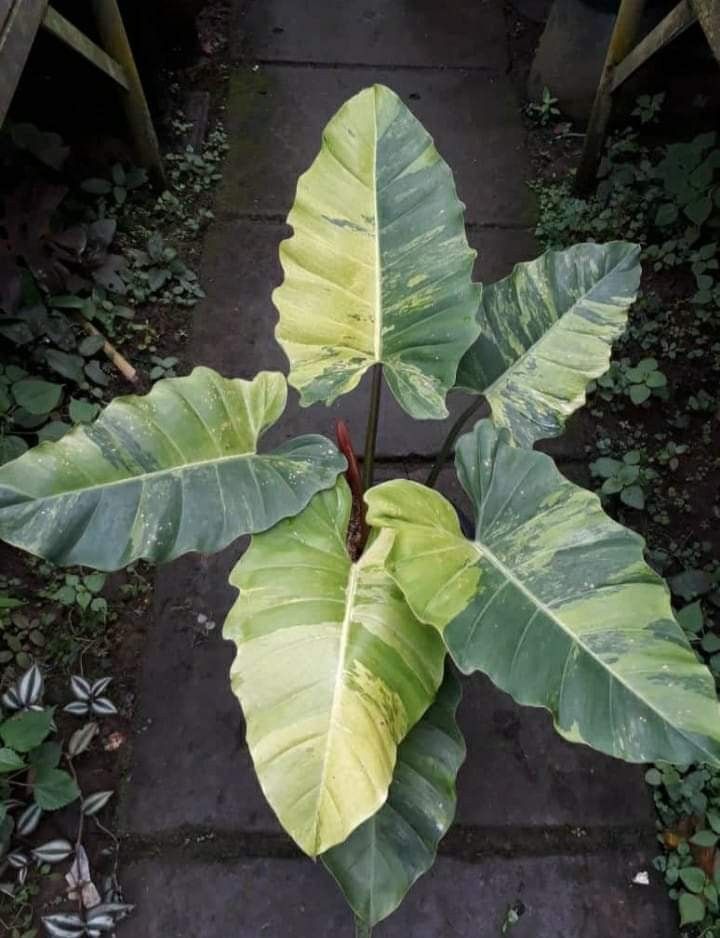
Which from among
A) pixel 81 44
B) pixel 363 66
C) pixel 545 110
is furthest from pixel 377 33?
pixel 81 44

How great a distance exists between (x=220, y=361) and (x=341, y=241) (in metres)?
0.93

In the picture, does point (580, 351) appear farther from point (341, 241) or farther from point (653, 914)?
point (653, 914)

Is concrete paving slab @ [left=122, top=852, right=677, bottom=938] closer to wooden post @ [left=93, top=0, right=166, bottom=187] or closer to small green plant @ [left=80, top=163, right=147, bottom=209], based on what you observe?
small green plant @ [left=80, top=163, right=147, bottom=209]

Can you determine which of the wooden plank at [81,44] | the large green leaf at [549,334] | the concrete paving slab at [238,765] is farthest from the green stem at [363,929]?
the wooden plank at [81,44]

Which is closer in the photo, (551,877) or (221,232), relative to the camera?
(551,877)

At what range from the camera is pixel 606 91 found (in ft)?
7.86

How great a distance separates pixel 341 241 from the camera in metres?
1.44

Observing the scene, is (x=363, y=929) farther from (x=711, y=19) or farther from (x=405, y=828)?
(x=711, y=19)

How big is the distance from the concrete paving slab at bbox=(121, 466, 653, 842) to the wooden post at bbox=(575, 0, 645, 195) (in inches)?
66.2

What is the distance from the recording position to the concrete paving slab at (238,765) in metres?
1.64

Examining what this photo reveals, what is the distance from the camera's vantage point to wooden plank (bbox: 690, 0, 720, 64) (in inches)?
69.7

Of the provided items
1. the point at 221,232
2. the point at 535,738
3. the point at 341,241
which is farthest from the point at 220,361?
the point at 535,738

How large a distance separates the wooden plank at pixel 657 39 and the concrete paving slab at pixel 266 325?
52 centimetres

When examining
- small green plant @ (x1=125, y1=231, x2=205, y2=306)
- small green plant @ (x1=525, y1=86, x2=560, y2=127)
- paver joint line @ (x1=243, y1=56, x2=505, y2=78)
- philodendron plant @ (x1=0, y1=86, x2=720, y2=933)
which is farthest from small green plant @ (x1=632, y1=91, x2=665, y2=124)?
small green plant @ (x1=125, y1=231, x2=205, y2=306)
